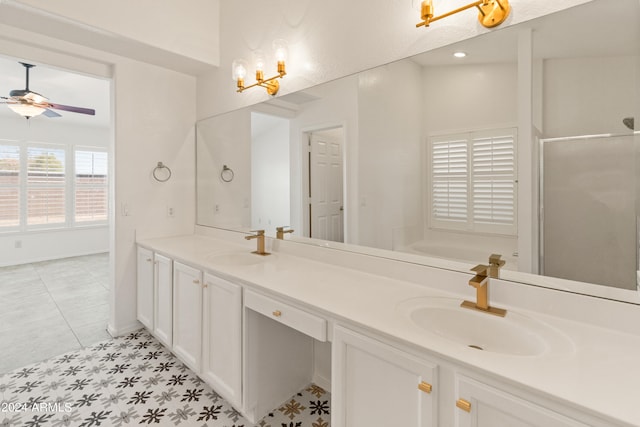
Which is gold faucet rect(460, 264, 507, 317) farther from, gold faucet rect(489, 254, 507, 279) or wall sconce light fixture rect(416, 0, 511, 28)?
wall sconce light fixture rect(416, 0, 511, 28)

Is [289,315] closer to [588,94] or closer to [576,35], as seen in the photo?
[588,94]

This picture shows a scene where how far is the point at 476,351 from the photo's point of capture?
34.4 inches

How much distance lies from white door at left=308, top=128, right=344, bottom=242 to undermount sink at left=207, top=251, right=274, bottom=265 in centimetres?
42

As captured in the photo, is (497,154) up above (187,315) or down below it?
above

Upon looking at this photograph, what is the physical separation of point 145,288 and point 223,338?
1.25m

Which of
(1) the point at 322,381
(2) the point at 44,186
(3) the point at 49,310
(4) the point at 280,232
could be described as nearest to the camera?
(1) the point at 322,381

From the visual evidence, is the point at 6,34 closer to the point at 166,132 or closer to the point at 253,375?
the point at 166,132

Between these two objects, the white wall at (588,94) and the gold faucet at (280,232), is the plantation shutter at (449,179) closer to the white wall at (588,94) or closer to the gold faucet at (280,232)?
the white wall at (588,94)

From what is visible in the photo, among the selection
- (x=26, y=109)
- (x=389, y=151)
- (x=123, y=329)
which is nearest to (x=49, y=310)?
(x=123, y=329)

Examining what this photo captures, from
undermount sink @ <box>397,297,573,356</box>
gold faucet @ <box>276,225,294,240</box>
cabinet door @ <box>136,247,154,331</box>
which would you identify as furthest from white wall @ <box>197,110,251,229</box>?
undermount sink @ <box>397,297,573,356</box>

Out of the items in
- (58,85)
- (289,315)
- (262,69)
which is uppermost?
(58,85)

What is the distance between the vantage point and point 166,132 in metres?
2.88

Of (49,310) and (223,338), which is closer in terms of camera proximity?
(223,338)

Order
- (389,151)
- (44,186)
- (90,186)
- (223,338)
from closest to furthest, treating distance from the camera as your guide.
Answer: (389,151) < (223,338) < (44,186) < (90,186)
